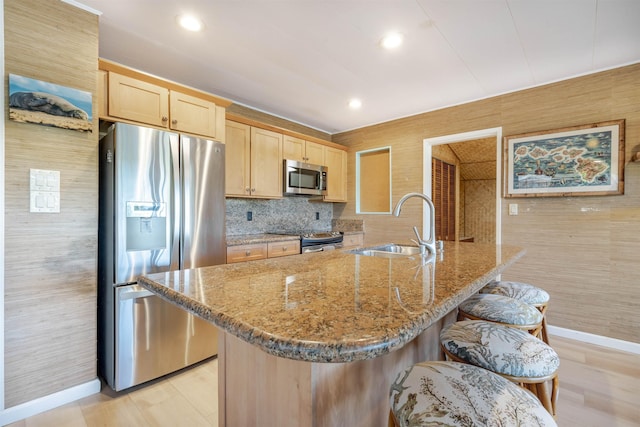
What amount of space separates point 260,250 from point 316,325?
2382mm

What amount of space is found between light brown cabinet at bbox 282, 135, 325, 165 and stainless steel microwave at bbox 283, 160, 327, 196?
0.10 meters

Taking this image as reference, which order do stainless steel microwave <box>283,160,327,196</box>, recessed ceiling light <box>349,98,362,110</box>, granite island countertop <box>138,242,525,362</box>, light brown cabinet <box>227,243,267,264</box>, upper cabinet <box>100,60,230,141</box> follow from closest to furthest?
granite island countertop <box>138,242,525,362</box>
upper cabinet <box>100,60,230,141</box>
light brown cabinet <box>227,243,267,264</box>
recessed ceiling light <box>349,98,362,110</box>
stainless steel microwave <box>283,160,327,196</box>

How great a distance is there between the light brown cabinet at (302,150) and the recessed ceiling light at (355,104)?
736mm

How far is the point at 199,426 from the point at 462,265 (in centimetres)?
165

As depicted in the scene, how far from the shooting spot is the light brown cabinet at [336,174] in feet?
13.5

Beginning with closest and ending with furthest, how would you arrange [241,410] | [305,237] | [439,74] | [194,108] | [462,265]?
[241,410] < [462,265] < [194,108] < [439,74] < [305,237]

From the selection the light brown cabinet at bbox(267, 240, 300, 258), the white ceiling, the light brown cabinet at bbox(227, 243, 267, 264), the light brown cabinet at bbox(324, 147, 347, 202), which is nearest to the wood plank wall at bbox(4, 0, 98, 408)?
the white ceiling

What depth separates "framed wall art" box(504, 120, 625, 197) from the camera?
2.47m

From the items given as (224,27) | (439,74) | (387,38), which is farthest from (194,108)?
(439,74)

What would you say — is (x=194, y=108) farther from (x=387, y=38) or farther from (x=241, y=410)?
(x=241, y=410)

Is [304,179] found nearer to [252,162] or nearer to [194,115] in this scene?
[252,162]

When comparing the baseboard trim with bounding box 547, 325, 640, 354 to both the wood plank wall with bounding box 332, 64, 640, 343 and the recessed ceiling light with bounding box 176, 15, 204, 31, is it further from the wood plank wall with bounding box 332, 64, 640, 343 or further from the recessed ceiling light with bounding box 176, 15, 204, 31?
the recessed ceiling light with bounding box 176, 15, 204, 31

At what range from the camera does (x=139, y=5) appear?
5.77ft

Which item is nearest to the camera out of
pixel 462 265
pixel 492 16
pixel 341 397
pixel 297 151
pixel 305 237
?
pixel 341 397
